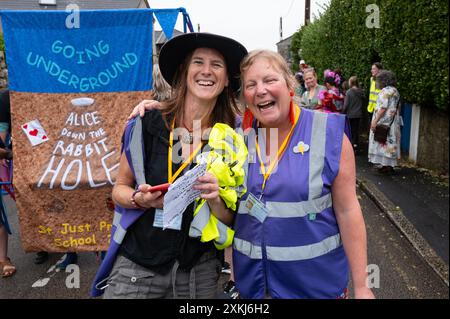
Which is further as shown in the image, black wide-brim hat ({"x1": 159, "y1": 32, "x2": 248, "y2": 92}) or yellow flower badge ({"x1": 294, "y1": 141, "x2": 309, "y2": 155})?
black wide-brim hat ({"x1": 159, "y1": 32, "x2": 248, "y2": 92})

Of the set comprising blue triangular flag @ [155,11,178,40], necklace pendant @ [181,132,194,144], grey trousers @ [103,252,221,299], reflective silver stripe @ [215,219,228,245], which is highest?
blue triangular flag @ [155,11,178,40]

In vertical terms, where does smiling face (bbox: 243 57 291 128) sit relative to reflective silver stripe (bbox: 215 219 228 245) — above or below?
above

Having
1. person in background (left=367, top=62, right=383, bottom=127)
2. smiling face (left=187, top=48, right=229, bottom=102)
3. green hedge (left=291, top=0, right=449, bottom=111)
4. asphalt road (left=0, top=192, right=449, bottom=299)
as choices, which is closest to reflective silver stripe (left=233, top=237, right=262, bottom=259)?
smiling face (left=187, top=48, right=229, bottom=102)

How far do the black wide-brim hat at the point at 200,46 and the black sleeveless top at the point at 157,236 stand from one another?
32 cm

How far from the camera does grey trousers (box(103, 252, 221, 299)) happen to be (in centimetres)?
173

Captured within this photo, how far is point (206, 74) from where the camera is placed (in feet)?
6.00

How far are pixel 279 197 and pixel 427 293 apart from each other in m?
2.55

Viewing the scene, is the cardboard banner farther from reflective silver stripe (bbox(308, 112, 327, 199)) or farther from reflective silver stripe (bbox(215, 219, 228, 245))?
reflective silver stripe (bbox(308, 112, 327, 199))

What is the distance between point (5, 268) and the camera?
153 inches

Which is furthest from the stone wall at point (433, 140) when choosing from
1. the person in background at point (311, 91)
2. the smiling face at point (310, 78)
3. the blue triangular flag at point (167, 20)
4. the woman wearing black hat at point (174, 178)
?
the woman wearing black hat at point (174, 178)

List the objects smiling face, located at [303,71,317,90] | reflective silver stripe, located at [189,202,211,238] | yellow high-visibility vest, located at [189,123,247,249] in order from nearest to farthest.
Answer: yellow high-visibility vest, located at [189,123,247,249] < reflective silver stripe, located at [189,202,211,238] < smiling face, located at [303,71,317,90]

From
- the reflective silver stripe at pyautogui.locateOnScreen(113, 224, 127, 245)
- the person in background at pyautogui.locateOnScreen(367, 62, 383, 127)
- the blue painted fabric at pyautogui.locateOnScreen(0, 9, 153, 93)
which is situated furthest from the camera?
the person in background at pyautogui.locateOnScreen(367, 62, 383, 127)

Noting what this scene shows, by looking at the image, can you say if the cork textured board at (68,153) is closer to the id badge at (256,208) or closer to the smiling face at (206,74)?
the smiling face at (206,74)
